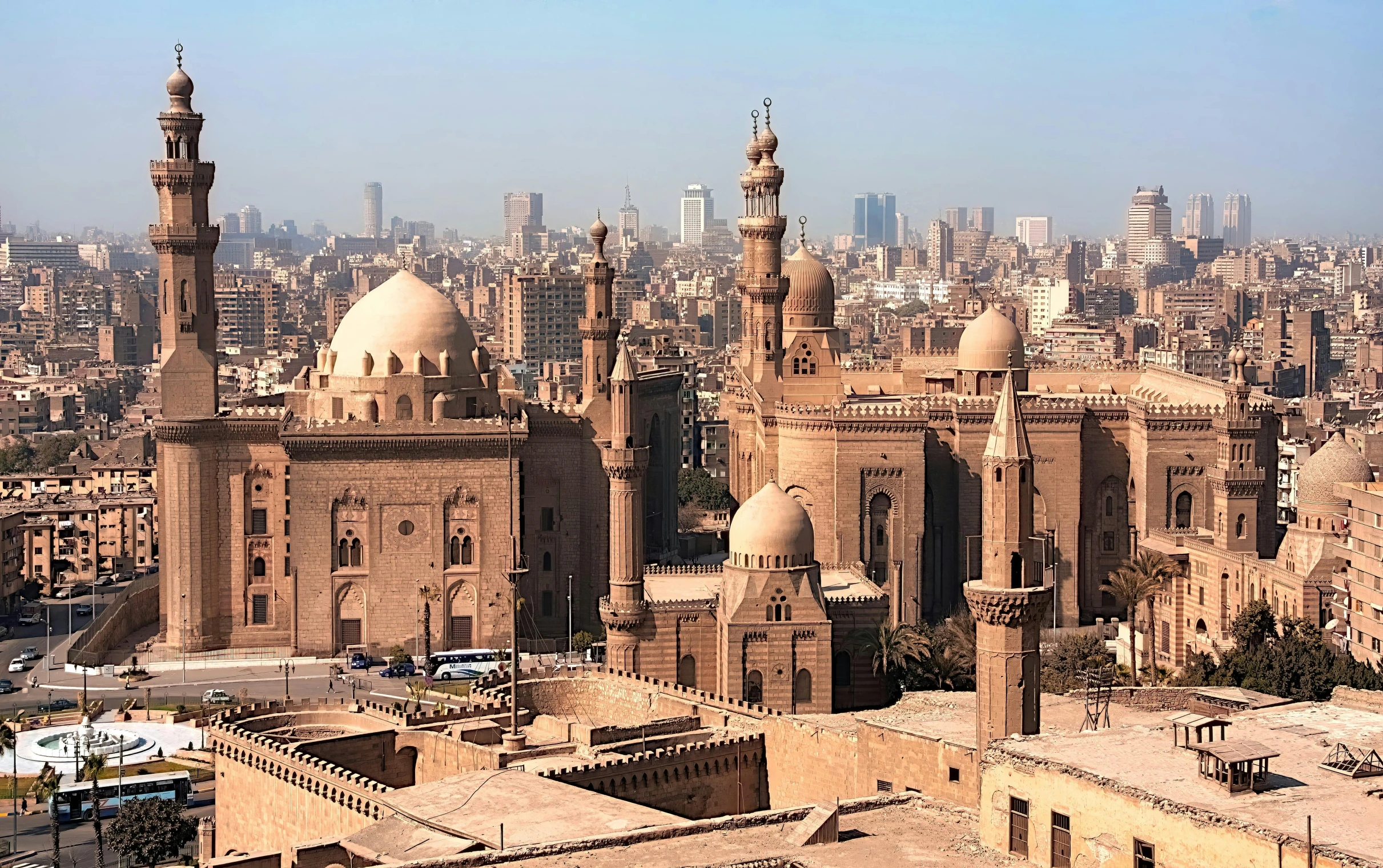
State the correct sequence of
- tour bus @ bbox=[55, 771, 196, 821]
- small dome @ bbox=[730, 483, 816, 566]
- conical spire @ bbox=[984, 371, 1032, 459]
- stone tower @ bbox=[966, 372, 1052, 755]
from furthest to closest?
small dome @ bbox=[730, 483, 816, 566] → tour bus @ bbox=[55, 771, 196, 821] → conical spire @ bbox=[984, 371, 1032, 459] → stone tower @ bbox=[966, 372, 1052, 755]

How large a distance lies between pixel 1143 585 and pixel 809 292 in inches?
577

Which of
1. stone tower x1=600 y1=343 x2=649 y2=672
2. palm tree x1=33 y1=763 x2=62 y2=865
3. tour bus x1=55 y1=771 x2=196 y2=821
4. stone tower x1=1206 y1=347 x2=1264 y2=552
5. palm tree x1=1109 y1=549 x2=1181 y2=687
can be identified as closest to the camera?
palm tree x1=33 y1=763 x2=62 y2=865

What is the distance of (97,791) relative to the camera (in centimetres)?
4044

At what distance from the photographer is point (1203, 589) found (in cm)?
5306

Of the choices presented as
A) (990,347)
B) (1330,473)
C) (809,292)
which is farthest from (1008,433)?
(809,292)

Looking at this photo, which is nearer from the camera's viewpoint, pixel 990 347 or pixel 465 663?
pixel 465 663

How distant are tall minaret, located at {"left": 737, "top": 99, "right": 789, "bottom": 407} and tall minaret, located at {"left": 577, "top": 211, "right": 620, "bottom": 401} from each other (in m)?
3.62

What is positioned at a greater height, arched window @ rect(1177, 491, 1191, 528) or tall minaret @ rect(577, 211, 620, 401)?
tall minaret @ rect(577, 211, 620, 401)

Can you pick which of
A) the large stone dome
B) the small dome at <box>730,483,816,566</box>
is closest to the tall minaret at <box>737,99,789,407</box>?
the large stone dome

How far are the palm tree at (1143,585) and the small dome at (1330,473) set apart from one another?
134 inches

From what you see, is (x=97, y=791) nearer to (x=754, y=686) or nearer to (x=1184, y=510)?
(x=754, y=686)

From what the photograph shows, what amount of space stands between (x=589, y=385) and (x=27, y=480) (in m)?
31.2

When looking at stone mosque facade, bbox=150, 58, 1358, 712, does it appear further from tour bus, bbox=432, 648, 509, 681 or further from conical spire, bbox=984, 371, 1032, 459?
conical spire, bbox=984, 371, 1032, 459

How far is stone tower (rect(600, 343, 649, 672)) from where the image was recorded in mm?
46406
